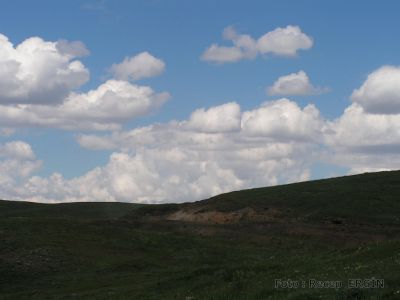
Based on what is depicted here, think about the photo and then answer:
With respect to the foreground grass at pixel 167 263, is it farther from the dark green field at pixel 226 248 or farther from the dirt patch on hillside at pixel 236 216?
the dirt patch on hillside at pixel 236 216

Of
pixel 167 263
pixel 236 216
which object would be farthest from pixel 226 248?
pixel 236 216

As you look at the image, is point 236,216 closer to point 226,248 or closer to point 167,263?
point 226,248

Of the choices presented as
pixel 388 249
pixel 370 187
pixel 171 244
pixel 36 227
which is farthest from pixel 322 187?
pixel 388 249

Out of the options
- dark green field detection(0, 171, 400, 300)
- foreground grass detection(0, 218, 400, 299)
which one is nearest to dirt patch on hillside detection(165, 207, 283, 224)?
dark green field detection(0, 171, 400, 300)

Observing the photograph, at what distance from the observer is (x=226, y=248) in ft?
176

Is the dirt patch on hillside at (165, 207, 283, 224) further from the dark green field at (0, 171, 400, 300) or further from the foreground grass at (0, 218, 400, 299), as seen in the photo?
the foreground grass at (0, 218, 400, 299)

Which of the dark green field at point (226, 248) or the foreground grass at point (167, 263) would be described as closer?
the foreground grass at point (167, 263)

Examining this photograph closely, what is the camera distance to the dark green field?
81.4 ft

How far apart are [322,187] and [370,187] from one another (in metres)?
8.22

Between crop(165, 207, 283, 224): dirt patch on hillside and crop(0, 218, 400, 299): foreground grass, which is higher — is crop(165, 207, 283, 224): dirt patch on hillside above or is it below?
above

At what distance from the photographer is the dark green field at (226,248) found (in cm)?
2481

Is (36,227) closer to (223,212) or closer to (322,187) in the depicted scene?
(223,212)

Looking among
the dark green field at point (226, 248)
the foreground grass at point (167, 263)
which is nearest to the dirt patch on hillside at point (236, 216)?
the dark green field at point (226, 248)

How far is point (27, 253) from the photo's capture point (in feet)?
154
